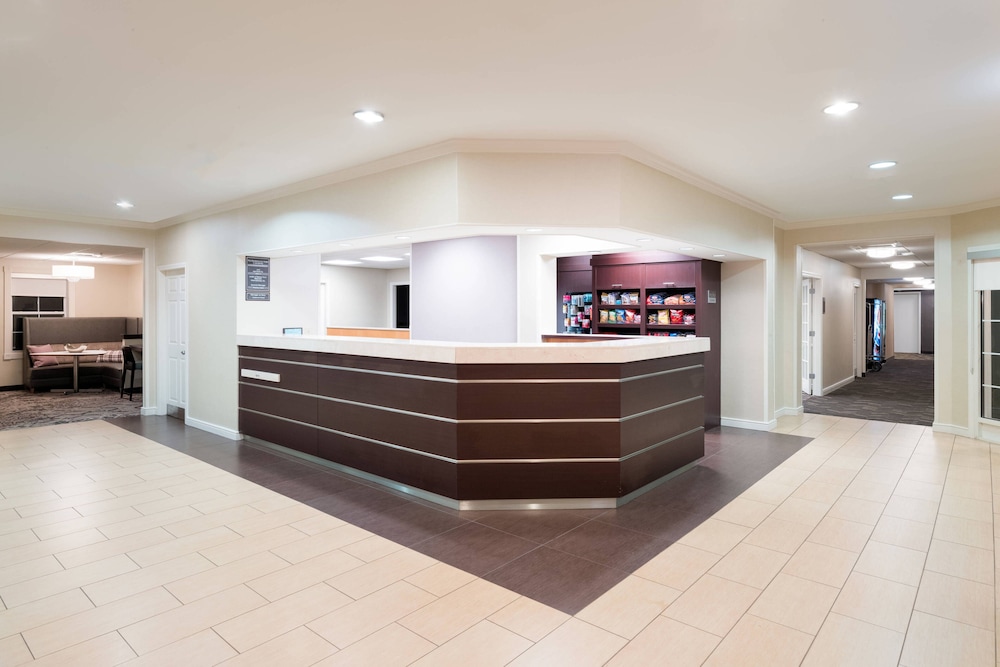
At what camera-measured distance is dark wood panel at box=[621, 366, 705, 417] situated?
4.08m

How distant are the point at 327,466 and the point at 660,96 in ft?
13.2

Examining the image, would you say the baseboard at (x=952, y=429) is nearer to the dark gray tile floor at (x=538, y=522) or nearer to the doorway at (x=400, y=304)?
the dark gray tile floor at (x=538, y=522)

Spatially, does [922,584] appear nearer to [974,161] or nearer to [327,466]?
[974,161]

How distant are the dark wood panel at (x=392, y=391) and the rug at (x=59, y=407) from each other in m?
4.69

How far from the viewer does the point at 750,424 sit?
22.5 ft

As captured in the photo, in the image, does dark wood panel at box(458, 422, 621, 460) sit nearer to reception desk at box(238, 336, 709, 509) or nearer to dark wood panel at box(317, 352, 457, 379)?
reception desk at box(238, 336, 709, 509)

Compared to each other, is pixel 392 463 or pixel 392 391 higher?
pixel 392 391

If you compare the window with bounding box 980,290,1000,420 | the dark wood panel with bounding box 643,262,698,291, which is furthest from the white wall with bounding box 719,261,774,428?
the window with bounding box 980,290,1000,420

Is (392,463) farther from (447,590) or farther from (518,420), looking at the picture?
(447,590)

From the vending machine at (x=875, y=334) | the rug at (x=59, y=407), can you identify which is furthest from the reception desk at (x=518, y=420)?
the vending machine at (x=875, y=334)

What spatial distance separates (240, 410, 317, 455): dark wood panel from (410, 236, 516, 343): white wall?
1.93 meters

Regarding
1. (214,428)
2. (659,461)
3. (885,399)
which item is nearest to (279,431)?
(214,428)

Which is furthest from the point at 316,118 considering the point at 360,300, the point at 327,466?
the point at 360,300

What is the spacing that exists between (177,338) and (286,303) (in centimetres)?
209
